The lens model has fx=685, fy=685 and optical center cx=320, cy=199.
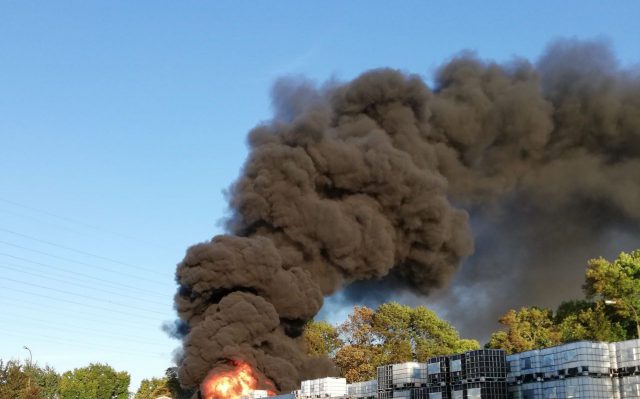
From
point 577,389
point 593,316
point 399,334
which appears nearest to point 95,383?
point 399,334

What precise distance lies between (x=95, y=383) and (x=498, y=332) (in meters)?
66.3

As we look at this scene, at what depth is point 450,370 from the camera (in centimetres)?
3081

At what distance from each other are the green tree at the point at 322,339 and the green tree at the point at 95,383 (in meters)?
46.2

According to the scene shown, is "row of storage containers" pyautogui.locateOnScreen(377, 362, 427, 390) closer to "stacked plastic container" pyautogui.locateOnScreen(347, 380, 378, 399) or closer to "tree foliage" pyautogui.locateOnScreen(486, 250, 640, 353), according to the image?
"stacked plastic container" pyautogui.locateOnScreen(347, 380, 378, 399)

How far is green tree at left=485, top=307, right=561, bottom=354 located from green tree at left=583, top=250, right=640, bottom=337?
7255mm

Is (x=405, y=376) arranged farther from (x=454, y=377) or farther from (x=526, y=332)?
(x=526, y=332)

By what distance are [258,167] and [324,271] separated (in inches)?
413

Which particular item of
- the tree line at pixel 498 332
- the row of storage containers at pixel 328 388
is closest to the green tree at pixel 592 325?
the tree line at pixel 498 332

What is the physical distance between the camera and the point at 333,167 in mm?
59031

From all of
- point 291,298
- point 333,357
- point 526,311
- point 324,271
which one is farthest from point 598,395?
point 333,357

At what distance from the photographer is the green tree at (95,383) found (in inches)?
4107

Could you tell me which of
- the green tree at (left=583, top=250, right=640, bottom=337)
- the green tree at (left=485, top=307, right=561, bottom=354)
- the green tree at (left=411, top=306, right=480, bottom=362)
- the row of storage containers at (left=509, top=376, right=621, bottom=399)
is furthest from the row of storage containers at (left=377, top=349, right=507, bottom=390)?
the green tree at (left=411, top=306, right=480, bottom=362)

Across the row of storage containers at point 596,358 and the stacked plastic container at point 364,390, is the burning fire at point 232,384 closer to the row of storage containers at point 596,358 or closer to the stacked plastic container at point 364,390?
the stacked plastic container at point 364,390

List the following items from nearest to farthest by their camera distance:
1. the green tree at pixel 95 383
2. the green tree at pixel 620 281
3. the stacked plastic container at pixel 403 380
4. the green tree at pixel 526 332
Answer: the stacked plastic container at pixel 403 380, the green tree at pixel 620 281, the green tree at pixel 526 332, the green tree at pixel 95 383
